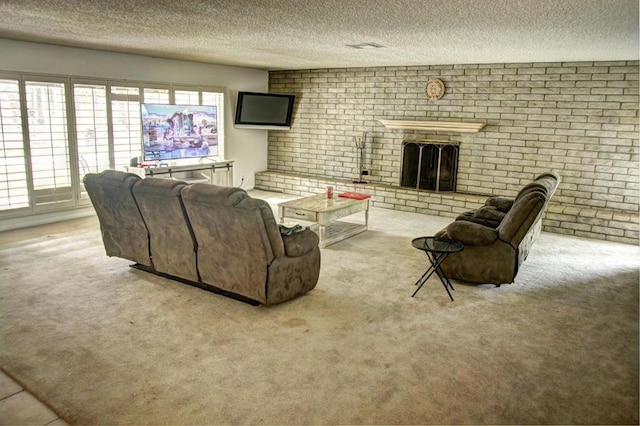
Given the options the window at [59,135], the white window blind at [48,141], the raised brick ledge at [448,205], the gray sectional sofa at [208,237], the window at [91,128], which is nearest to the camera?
the gray sectional sofa at [208,237]

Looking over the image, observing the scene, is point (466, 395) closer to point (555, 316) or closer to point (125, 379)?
point (555, 316)

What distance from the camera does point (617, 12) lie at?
11.1 ft

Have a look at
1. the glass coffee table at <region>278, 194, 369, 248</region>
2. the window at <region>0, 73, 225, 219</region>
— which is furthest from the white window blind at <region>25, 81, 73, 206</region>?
the glass coffee table at <region>278, 194, 369, 248</region>

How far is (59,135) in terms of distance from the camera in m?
6.29

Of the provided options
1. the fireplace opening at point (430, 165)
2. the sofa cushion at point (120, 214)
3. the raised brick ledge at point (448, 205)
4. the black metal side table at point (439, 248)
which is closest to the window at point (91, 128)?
the sofa cushion at point (120, 214)

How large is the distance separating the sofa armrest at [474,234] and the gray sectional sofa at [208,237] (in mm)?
1282

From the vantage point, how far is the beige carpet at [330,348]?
8.54 feet

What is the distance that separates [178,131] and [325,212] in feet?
10.3

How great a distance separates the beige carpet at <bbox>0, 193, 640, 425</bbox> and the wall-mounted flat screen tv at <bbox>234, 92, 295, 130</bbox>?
4.51 metres

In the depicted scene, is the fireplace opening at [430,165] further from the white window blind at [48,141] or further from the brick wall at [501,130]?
the white window blind at [48,141]

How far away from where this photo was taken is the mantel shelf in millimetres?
7221

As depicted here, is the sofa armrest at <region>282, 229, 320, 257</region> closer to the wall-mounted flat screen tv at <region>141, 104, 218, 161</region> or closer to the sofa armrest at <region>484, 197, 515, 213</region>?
the sofa armrest at <region>484, 197, 515, 213</region>

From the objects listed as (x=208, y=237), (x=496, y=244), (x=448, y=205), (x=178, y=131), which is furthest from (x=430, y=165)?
(x=208, y=237)

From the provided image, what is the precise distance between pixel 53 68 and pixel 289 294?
14.9 feet
